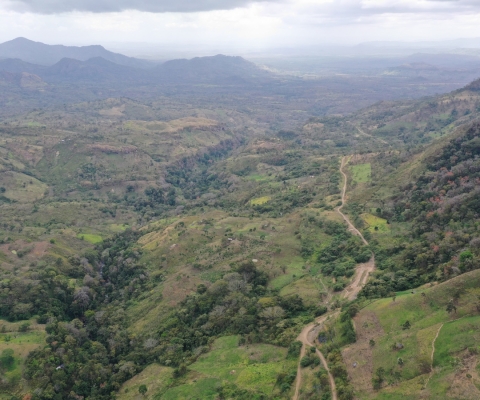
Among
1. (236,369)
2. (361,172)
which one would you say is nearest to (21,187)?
(361,172)

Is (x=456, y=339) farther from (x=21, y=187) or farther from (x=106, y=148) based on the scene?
(x=106, y=148)

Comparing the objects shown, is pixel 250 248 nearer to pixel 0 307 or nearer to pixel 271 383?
pixel 271 383

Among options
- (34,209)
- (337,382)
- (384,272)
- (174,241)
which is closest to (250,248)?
(174,241)

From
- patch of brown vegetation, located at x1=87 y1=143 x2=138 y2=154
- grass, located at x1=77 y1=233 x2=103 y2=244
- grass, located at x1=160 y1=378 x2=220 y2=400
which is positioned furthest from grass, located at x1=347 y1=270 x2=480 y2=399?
patch of brown vegetation, located at x1=87 y1=143 x2=138 y2=154

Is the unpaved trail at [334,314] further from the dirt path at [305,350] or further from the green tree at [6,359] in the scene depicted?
the green tree at [6,359]

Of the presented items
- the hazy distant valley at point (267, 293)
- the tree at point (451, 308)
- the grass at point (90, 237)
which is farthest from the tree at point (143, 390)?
the grass at point (90, 237)

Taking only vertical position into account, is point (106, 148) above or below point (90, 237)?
above
